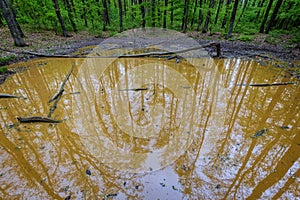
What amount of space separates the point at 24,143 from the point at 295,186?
5.24 metres

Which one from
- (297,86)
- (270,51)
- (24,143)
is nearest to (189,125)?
(24,143)

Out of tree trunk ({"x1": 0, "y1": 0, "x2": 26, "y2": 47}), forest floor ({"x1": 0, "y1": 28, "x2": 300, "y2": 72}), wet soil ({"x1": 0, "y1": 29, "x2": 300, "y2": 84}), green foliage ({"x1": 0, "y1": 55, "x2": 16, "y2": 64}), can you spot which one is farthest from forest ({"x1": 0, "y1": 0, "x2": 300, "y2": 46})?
green foliage ({"x1": 0, "y1": 55, "x2": 16, "y2": 64})

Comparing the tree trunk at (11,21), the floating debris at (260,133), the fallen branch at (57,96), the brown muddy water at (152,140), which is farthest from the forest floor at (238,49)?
the floating debris at (260,133)

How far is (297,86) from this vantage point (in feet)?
19.0

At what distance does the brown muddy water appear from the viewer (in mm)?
2621

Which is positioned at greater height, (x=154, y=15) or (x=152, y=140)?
(x=154, y=15)

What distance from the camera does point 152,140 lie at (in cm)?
364

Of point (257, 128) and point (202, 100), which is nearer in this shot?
point (257, 128)

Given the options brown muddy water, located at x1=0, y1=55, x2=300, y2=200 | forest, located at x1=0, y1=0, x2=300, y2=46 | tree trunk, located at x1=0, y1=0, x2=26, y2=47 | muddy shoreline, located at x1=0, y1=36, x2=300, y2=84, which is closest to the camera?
brown muddy water, located at x1=0, y1=55, x2=300, y2=200

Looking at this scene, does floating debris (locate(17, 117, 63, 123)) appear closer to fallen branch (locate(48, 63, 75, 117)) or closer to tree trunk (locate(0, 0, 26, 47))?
fallen branch (locate(48, 63, 75, 117))

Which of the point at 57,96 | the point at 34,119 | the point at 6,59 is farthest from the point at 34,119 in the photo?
the point at 6,59

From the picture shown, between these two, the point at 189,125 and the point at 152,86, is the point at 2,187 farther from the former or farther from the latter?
the point at 152,86

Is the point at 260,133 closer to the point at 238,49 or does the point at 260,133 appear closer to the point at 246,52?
the point at 246,52

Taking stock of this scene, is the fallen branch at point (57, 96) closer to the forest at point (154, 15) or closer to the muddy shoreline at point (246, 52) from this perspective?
the muddy shoreline at point (246, 52)
